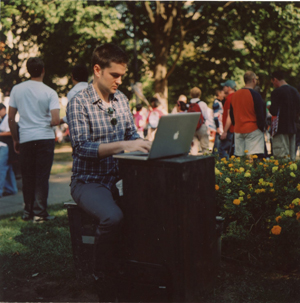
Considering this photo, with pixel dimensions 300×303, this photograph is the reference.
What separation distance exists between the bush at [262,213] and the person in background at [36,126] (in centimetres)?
234

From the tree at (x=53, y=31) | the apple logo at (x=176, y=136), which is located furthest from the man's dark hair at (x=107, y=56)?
the tree at (x=53, y=31)

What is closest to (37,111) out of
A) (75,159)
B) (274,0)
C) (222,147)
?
(75,159)

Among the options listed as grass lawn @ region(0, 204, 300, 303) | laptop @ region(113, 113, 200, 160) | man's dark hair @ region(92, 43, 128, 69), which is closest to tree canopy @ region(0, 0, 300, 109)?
grass lawn @ region(0, 204, 300, 303)

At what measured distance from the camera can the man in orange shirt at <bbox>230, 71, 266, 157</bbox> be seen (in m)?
7.08

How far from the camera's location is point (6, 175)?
316 inches

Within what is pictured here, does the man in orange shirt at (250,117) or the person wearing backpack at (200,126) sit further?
the person wearing backpack at (200,126)

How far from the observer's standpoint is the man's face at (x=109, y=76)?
335 cm

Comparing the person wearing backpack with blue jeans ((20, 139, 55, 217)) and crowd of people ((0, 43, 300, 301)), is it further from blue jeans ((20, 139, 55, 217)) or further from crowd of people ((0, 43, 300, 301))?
blue jeans ((20, 139, 55, 217))

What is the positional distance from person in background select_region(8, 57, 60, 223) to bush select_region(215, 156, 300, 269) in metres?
2.34

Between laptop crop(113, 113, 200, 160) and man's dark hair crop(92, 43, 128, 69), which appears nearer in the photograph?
laptop crop(113, 113, 200, 160)

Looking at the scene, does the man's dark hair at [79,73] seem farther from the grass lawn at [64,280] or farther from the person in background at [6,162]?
the person in background at [6,162]

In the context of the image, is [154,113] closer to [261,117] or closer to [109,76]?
[261,117]

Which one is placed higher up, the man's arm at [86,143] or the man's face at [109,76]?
the man's face at [109,76]

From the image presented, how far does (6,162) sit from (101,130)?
4905 mm
